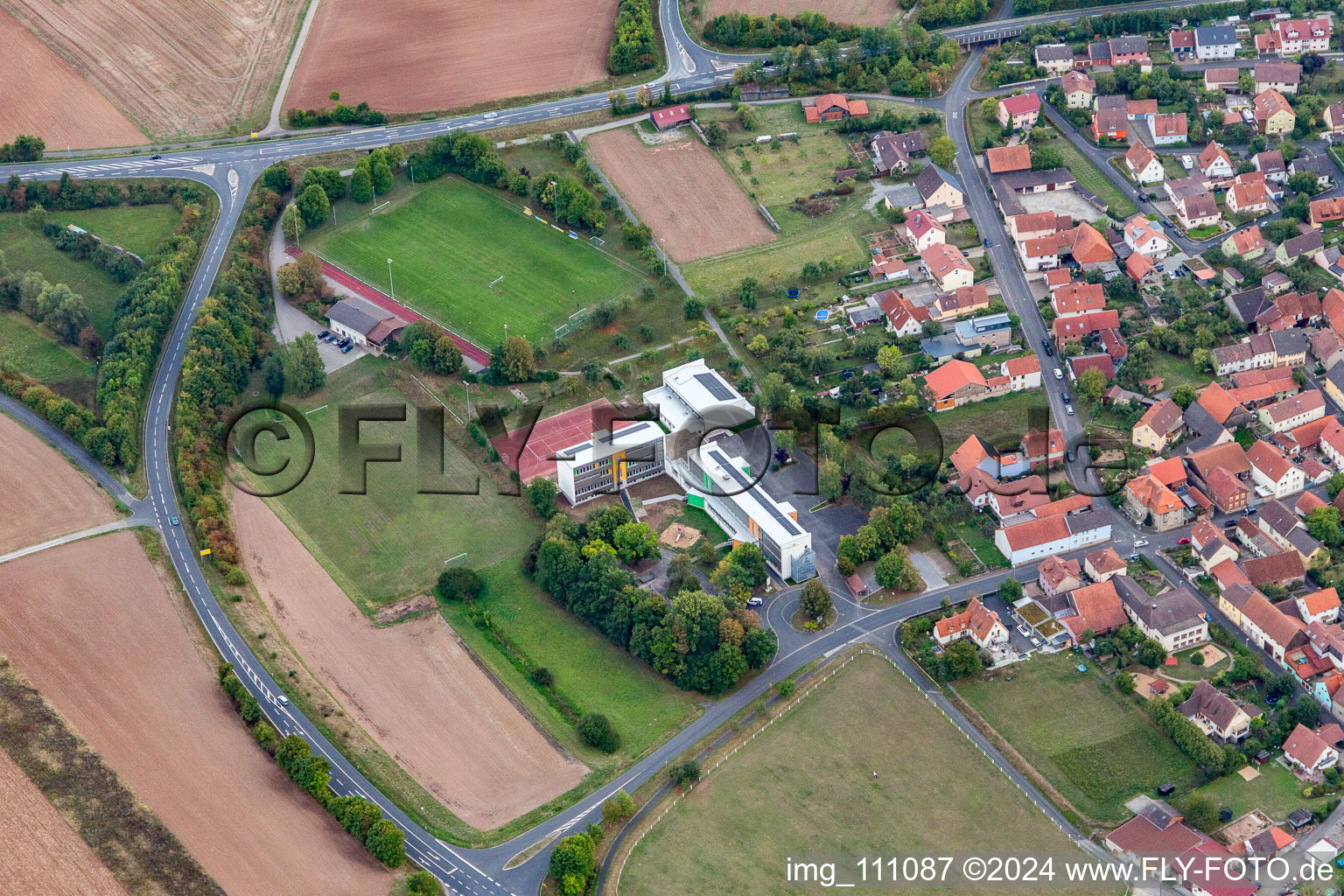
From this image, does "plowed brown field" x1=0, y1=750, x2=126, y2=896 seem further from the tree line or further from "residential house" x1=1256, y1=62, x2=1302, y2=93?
"residential house" x1=1256, y1=62, x2=1302, y2=93

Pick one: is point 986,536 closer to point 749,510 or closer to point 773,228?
point 749,510

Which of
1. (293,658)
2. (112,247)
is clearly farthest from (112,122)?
(293,658)

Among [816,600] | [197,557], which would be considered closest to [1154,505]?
[816,600]

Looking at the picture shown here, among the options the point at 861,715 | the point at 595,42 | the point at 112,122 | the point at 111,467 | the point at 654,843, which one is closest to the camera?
the point at 654,843

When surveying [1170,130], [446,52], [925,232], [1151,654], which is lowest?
[1151,654]

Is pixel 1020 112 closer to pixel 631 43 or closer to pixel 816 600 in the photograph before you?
pixel 631 43

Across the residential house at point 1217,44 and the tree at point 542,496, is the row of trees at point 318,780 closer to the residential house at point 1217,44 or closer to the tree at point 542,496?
the tree at point 542,496
